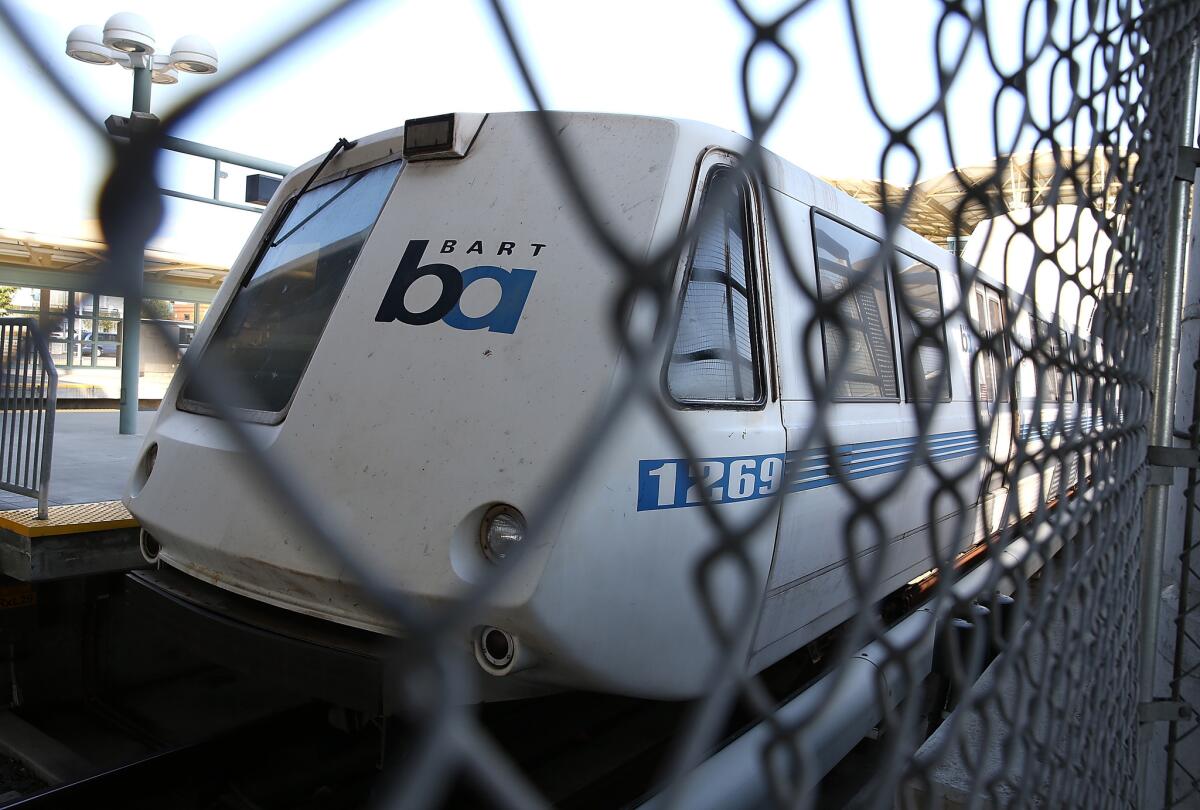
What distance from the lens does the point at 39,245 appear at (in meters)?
0.44

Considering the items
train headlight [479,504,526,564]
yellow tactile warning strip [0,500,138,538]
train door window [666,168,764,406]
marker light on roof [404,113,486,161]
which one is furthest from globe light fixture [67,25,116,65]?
yellow tactile warning strip [0,500,138,538]

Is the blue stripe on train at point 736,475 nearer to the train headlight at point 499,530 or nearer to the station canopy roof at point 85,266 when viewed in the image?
the train headlight at point 499,530

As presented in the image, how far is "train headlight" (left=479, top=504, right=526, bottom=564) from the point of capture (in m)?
2.89

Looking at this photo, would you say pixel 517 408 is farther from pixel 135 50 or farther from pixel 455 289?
pixel 135 50

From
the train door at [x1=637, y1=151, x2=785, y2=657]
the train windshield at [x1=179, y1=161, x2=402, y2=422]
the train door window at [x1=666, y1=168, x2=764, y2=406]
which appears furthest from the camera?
the train windshield at [x1=179, y1=161, x2=402, y2=422]

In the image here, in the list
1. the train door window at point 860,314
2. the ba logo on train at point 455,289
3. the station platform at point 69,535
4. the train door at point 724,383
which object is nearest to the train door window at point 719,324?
the train door at point 724,383

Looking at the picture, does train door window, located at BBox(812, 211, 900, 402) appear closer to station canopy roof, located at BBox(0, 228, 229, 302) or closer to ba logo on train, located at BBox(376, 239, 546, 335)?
ba logo on train, located at BBox(376, 239, 546, 335)

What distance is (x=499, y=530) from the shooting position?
2.92 metres

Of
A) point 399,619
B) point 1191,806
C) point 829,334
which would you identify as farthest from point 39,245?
point 829,334

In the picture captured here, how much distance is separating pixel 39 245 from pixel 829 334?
3.91m

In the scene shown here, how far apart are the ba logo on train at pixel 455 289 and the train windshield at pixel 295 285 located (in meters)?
0.34

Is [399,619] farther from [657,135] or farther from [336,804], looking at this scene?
[336,804]

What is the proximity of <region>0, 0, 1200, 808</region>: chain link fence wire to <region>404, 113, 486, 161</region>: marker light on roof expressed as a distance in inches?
Result: 92.7

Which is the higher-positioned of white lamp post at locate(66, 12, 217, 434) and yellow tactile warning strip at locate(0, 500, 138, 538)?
white lamp post at locate(66, 12, 217, 434)
